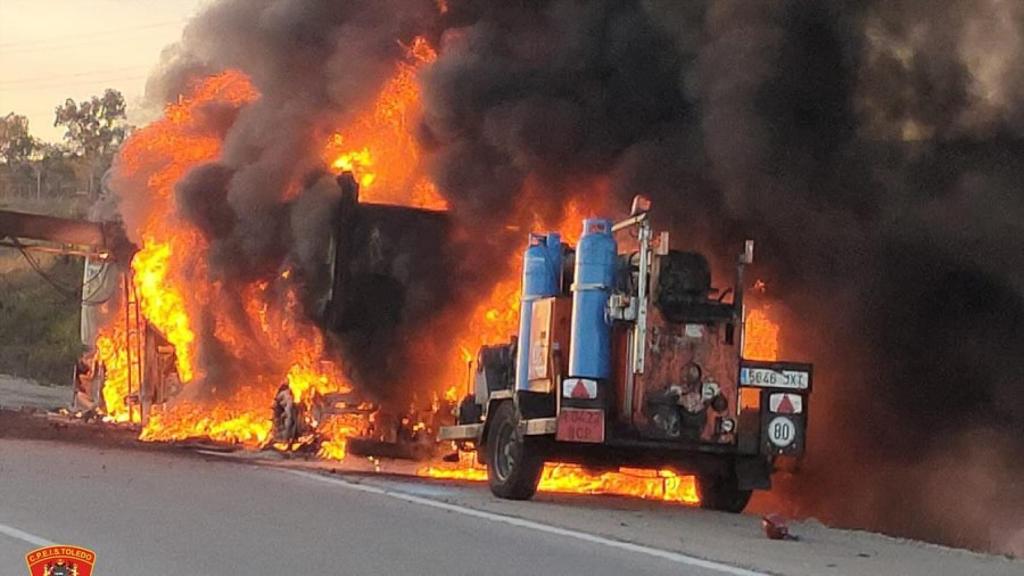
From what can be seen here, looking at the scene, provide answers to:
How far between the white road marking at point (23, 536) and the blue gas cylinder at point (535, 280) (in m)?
5.49

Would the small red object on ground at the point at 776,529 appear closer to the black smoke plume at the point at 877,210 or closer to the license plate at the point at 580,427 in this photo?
the license plate at the point at 580,427

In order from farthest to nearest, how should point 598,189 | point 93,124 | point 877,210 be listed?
1. point 93,124
2. point 598,189
3. point 877,210

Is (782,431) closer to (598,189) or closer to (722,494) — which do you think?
(722,494)

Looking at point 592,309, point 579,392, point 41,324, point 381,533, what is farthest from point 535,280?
point 41,324

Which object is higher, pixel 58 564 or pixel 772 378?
pixel 772 378

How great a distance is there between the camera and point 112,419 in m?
27.9

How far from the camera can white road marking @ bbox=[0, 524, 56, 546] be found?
33.4 ft

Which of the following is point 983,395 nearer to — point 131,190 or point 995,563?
point 995,563

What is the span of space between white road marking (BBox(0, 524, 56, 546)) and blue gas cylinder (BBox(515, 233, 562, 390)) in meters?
5.49

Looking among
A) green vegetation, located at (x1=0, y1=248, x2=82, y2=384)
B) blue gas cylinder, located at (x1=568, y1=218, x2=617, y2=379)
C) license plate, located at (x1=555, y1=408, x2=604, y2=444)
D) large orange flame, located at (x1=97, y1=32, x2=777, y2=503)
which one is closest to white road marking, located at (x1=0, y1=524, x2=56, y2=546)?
license plate, located at (x1=555, y1=408, x2=604, y2=444)

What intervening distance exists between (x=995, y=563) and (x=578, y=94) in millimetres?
11316

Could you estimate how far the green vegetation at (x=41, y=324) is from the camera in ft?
168

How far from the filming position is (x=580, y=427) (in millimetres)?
13758

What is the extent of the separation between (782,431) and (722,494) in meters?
1.24
